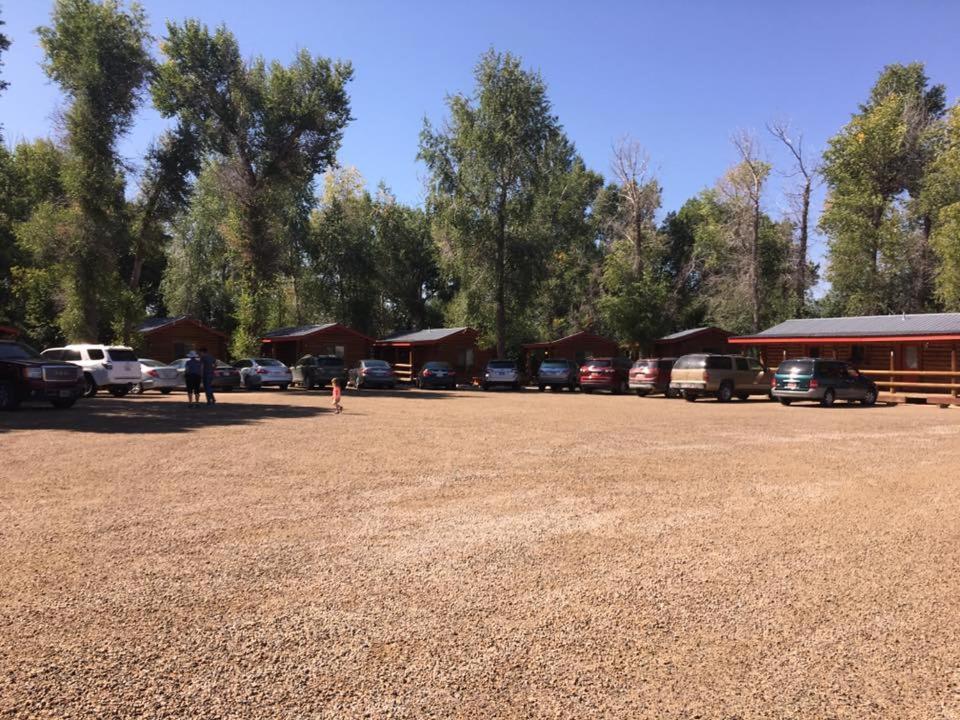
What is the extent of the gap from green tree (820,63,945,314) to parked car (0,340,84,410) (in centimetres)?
4284

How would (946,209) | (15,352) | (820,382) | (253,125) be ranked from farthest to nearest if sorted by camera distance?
(253,125), (946,209), (820,382), (15,352)

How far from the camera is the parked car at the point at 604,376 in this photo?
34.0 meters

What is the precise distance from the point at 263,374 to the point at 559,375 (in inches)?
563

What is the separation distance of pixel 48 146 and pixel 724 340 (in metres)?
41.7

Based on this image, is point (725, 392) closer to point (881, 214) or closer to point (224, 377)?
point (224, 377)

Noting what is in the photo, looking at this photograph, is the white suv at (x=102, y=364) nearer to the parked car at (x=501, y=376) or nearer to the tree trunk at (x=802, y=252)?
the parked car at (x=501, y=376)

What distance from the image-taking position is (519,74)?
1684 inches

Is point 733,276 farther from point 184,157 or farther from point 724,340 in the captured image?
point 184,157

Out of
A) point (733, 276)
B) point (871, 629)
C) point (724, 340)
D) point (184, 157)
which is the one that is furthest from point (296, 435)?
point (733, 276)

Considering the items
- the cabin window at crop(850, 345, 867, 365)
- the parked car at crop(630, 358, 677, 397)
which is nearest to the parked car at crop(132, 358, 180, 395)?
the parked car at crop(630, 358, 677, 397)

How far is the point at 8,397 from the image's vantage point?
18672 mm

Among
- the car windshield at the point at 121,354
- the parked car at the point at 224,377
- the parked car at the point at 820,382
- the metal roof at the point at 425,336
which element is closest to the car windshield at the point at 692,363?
the parked car at the point at 820,382

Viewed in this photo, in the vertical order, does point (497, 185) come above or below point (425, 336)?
above

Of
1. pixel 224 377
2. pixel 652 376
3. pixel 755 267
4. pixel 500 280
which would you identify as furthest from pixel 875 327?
pixel 224 377
